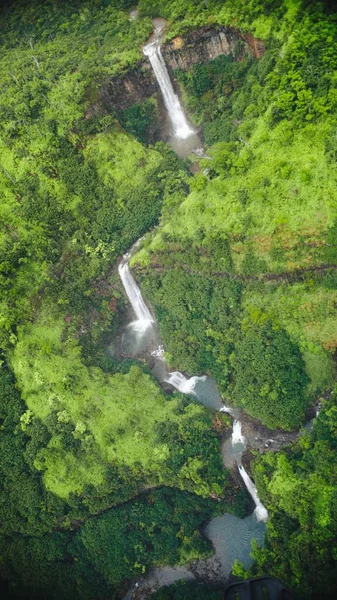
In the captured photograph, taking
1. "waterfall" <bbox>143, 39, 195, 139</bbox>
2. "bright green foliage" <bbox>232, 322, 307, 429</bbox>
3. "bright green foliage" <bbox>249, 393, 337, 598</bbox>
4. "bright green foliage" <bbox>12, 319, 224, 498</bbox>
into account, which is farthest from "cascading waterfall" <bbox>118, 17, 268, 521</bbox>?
"bright green foliage" <bbox>232, 322, 307, 429</bbox>

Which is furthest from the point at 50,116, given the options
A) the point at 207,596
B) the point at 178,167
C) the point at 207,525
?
the point at 207,596

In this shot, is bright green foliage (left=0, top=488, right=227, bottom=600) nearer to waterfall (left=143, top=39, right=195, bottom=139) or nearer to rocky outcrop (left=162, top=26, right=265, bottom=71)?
waterfall (left=143, top=39, right=195, bottom=139)

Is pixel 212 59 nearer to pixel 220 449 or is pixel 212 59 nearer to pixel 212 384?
pixel 212 384

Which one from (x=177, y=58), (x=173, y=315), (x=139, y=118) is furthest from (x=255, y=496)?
(x=177, y=58)

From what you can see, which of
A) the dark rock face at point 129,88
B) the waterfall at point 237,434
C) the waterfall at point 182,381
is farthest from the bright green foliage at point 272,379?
the dark rock face at point 129,88

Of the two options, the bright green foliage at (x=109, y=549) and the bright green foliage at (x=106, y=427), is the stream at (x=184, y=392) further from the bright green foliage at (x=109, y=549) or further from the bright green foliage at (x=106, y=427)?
the bright green foliage at (x=106, y=427)

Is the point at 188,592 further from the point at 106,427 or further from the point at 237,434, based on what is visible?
the point at 106,427
